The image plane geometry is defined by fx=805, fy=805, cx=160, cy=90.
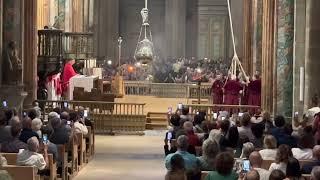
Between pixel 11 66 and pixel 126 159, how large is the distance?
3.92 metres

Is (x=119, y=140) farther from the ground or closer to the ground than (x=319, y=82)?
closer to the ground

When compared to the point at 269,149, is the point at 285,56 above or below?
above

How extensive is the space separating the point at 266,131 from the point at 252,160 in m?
5.50

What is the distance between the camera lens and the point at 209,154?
35.6 ft

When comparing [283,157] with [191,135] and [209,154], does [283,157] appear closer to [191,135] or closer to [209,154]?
[209,154]

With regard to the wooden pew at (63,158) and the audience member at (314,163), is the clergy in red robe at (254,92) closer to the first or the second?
the wooden pew at (63,158)

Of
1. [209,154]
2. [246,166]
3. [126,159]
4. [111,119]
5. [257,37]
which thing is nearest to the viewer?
[246,166]

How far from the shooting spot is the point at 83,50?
30.1 m

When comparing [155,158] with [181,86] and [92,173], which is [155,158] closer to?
[92,173]

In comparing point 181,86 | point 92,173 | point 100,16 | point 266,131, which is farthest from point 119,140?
point 100,16

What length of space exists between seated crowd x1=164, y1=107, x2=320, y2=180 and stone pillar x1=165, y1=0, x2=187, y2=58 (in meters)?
28.4

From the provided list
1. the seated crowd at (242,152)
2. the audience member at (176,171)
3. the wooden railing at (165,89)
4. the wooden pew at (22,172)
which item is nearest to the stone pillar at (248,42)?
the wooden railing at (165,89)

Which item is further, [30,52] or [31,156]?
[30,52]

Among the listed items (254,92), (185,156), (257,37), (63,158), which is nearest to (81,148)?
(63,158)
